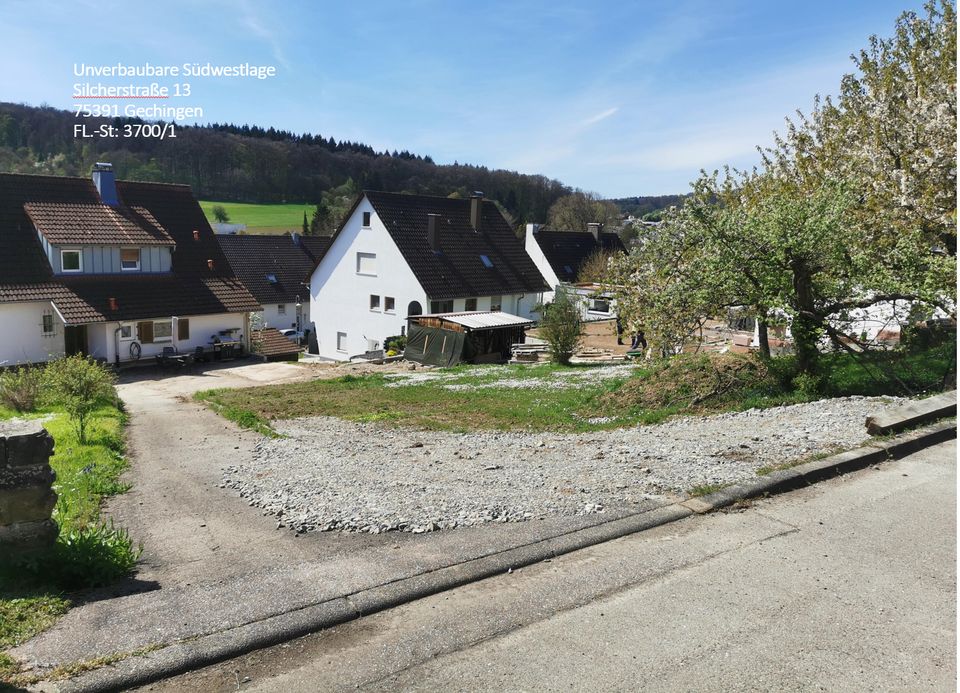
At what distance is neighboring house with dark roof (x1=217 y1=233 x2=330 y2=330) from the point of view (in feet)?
153

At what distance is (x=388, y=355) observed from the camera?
32.7 metres

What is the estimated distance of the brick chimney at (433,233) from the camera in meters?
37.8

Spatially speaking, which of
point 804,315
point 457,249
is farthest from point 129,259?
point 804,315

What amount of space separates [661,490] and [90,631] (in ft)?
16.5

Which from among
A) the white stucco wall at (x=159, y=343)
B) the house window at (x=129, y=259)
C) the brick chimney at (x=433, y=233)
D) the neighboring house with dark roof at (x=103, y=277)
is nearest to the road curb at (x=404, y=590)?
the neighboring house with dark roof at (x=103, y=277)

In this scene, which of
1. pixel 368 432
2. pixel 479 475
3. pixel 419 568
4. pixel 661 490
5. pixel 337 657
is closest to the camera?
pixel 337 657

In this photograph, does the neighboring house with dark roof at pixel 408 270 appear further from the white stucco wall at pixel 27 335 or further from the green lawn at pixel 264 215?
the green lawn at pixel 264 215

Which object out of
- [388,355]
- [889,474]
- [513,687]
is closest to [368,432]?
[889,474]

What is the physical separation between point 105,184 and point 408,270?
14.0 meters

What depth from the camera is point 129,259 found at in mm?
30016

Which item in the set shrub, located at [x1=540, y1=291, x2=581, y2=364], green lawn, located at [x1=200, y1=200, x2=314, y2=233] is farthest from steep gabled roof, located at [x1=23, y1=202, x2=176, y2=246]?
green lawn, located at [x1=200, y1=200, x2=314, y2=233]

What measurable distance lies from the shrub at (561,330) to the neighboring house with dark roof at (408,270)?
1111 centimetres

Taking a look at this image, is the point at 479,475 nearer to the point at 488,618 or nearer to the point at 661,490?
the point at 661,490

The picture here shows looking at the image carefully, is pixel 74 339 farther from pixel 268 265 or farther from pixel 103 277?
pixel 268 265
